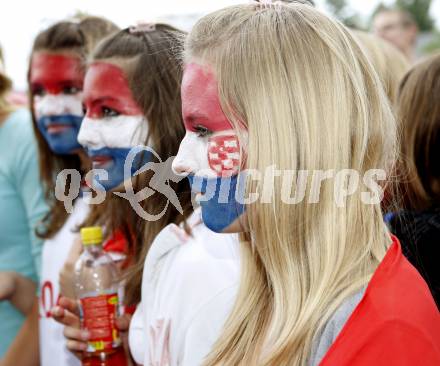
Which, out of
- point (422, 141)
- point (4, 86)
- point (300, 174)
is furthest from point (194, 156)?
point (4, 86)

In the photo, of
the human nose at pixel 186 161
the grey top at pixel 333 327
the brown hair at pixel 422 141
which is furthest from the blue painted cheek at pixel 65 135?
the grey top at pixel 333 327

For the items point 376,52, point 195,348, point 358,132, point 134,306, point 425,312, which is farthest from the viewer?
point 376,52

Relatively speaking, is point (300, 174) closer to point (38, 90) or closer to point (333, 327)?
point (333, 327)

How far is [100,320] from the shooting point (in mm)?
1581

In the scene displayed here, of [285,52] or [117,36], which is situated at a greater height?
[285,52]

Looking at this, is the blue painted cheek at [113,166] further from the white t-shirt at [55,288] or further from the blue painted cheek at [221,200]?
the blue painted cheek at [221,200]

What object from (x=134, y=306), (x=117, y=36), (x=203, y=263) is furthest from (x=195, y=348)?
(x=117, y=36)

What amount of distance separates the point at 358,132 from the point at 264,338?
1.34 feet

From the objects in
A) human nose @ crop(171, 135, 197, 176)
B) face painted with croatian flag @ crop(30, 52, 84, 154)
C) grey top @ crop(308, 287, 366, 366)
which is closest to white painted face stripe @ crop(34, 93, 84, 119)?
face painted with croatian flag @ crop(30, 52, 84, 154)

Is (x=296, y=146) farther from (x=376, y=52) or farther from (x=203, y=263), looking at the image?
(x=376, y=52)

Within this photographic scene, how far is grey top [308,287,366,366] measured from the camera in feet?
3.36

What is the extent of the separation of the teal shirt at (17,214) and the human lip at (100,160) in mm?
618

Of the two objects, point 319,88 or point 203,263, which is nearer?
point 319,88

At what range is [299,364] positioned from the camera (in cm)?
107
